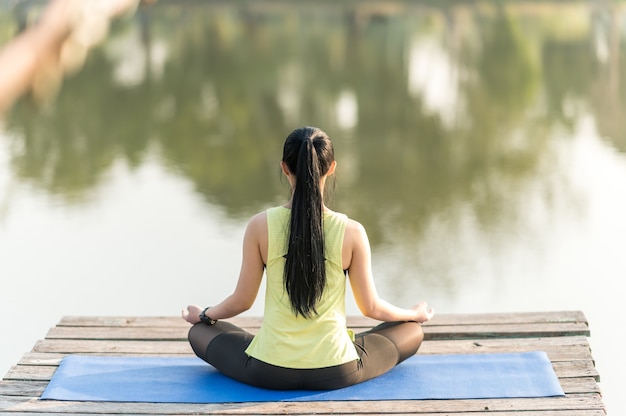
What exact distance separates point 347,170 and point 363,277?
525 cm

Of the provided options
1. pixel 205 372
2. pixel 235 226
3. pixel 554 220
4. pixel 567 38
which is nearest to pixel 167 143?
pixel 235 226

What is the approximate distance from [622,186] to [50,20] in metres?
7.46

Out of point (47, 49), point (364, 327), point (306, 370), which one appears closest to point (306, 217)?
point (306, 370)

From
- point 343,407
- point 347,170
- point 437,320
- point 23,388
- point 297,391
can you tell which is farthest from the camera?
point 347,170

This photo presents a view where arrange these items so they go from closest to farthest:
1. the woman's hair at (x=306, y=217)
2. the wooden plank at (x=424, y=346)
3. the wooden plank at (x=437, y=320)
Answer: the woman's hair at (x=306, y=217), the wooden plank at (x=424, y=346), the wooden plank at (x=437, y=320)

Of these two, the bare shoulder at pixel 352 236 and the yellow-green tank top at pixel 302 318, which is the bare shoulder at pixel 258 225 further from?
the bare shoulder at pixel 352 236

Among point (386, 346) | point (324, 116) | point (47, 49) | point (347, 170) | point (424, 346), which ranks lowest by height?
point (47, 49)

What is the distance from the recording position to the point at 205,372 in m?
2.92

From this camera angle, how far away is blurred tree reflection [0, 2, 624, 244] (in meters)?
7.62

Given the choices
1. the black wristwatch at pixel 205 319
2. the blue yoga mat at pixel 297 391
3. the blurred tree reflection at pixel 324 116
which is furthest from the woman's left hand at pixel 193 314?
the blurred tree reflection at pixel 324 116

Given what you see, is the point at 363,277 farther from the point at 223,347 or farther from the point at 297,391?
the point at 223,347

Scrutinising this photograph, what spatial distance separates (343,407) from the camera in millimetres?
2607

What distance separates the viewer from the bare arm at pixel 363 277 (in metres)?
2.69

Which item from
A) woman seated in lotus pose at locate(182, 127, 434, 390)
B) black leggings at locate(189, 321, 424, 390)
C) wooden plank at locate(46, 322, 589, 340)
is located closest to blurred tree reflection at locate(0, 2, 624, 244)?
wooden plank at locate(46, 322, 589, 340)
